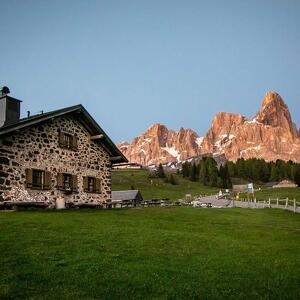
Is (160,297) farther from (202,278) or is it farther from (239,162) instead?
(239,162)

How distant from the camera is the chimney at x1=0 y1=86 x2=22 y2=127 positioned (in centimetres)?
2652

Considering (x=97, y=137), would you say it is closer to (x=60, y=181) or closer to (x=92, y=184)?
(x=92, y=184)

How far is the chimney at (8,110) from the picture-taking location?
1044 inches

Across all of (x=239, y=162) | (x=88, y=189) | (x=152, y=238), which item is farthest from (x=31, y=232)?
(x=239, y=162)

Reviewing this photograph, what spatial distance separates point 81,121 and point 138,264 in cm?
2069

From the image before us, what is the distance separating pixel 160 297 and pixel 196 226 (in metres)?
11.5

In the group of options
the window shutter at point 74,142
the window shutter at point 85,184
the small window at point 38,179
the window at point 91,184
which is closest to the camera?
the small window at point 38,179

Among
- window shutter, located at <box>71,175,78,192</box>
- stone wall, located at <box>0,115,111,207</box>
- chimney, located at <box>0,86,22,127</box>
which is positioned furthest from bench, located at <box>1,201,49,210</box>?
chimney, located at <box>0,86,22,127</box>

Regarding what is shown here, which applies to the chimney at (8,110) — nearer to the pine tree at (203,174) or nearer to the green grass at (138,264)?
the green grass at (138,264)

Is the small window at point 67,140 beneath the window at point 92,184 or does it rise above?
above

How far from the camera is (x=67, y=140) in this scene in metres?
28.0

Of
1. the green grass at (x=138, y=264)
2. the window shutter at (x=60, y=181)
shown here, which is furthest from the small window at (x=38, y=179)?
the green grass at (x=138, y=264)

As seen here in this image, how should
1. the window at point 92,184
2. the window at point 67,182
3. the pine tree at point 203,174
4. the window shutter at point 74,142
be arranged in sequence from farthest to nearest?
the pine tree at point 203,174 → the window at point 92,184 → the window shutter at point 74,142 → the window at point 67,182

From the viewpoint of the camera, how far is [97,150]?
30.5 metres
